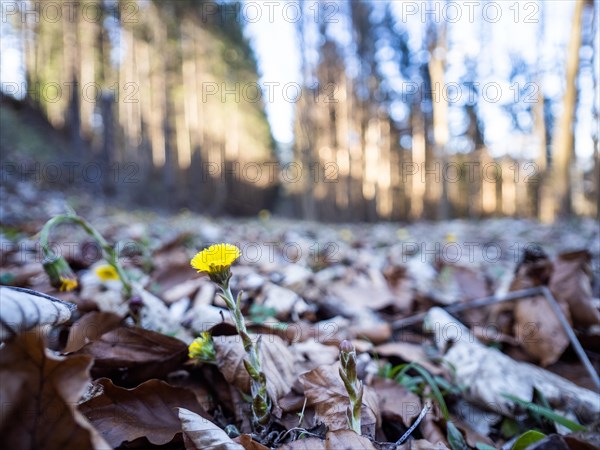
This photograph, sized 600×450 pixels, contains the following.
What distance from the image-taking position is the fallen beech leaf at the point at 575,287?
4.33 feet

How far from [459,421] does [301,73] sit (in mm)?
15583

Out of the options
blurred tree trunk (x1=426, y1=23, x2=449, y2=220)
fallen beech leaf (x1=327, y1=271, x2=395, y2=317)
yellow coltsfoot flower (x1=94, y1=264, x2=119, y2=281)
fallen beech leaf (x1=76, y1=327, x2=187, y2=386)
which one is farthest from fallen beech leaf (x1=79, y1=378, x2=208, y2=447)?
blurred tree trunk (x1=426, y1=23, x2=449, y2=220)

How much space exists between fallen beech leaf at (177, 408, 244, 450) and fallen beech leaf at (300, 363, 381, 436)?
21 centimetres

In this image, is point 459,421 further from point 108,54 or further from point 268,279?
point 108,54

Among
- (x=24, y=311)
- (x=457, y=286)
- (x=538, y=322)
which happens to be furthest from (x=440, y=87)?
(x=24, y=311)

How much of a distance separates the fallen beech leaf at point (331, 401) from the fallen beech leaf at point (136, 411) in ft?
0.75

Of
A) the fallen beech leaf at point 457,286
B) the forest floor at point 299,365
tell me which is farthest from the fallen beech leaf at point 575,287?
the fallen beech leaf at point 457,286

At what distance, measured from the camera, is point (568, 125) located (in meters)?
8.34

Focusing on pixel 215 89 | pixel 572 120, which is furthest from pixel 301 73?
pixel 572 120

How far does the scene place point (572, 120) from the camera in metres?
8.38

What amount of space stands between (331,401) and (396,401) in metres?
0.25

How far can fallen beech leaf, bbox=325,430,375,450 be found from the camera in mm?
583

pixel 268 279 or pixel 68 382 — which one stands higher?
pixel 68 382

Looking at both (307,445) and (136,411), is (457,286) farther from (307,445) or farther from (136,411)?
(136,411)
